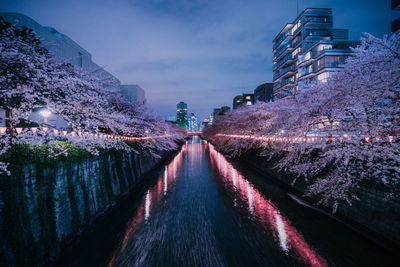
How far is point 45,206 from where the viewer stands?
6.21 metres

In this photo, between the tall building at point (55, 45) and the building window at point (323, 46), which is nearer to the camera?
the tall building at point (55, 45)

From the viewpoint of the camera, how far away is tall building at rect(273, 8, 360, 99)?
30.3 meters

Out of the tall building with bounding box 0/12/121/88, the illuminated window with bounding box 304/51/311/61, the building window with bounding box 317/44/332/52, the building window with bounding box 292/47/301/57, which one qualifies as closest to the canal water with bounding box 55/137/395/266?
the tall building with bounding box 0/12/121/88

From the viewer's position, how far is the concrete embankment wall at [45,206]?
4.98 metres

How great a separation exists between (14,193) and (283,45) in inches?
2189

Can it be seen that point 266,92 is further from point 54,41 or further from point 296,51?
point 54,41

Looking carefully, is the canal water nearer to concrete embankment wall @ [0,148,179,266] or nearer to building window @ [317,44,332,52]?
concrete embankment wall @ [0,148,179,266]

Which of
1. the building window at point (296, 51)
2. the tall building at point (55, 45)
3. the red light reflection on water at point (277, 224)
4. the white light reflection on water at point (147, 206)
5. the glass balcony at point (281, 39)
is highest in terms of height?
the glass balcony at point (281, 39)

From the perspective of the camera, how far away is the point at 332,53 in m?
30.2

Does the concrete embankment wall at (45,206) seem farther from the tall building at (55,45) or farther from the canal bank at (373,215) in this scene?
the canal bank at (373,215)

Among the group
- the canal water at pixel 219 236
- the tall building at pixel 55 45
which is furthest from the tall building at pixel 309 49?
the tall building at pixel 55 45

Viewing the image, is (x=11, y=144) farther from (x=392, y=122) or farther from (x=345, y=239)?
(x=345, y=239)

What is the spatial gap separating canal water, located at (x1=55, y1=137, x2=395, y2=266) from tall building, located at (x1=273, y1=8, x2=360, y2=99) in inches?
836

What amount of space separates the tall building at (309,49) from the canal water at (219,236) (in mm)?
21241
